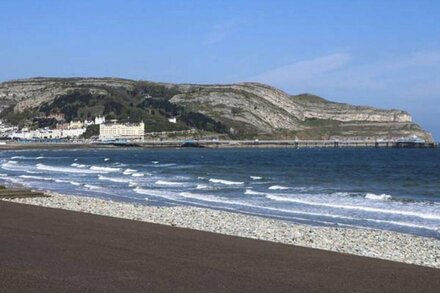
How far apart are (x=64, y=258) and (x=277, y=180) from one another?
39034 millimetres

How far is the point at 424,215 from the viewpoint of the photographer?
27.2 m

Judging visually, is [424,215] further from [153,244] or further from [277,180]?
[277,180]

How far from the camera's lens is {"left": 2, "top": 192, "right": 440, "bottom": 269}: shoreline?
53.8ft

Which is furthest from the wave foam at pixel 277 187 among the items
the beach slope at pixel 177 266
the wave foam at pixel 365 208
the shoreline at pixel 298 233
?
the beach slope at pixel 177 266

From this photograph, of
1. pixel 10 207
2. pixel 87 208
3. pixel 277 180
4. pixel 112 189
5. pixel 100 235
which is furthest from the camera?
pixel 277 180

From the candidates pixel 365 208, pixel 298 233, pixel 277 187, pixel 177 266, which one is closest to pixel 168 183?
pixel 277 187

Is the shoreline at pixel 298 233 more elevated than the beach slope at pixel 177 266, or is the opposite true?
the beach slope at pixel 177 266

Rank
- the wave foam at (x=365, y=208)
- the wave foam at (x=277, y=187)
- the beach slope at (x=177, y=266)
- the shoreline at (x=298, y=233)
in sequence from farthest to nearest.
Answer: the wave foam at (x=277, y=187)
the wave foam at (x=365, y=208)
the shoreline at (x=298, y=233)
the beach slope at (x=177, y=266)

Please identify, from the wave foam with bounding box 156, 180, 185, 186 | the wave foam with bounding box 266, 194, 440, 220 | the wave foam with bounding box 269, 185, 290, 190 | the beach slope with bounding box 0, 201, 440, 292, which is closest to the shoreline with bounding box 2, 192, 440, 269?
the beach slope with bounding box 0, 201, 440, 292

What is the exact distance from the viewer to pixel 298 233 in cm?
1966

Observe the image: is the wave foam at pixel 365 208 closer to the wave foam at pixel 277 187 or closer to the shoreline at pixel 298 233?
the shoreline at pixel 298 233

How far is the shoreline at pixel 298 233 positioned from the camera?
1639 cm

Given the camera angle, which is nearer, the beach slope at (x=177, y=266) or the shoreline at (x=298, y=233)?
the beach slope at (x=177, y=266)

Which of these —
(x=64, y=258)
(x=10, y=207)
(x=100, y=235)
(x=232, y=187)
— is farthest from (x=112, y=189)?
(x=64, y=258)
